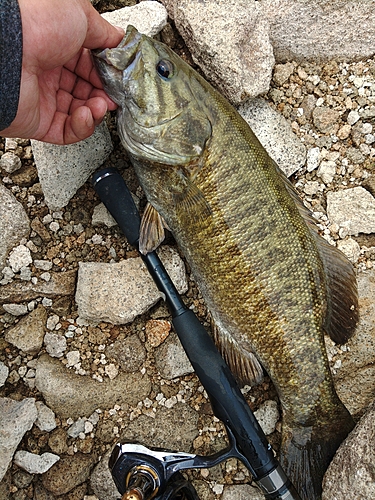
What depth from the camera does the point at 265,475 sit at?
9.78 feet

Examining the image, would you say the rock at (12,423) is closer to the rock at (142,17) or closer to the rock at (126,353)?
the rock at (126,353)

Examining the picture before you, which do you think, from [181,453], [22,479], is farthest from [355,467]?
[22,479]

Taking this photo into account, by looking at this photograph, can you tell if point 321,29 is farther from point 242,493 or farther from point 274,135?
point 242,493

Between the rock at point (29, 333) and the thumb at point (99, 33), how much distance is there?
5.28 ft

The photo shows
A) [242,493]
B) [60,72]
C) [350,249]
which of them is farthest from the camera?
[350,249]

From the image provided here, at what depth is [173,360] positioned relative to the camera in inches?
136

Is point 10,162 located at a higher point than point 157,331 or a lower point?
higher

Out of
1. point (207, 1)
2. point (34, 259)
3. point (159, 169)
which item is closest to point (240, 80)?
point (207, 1)

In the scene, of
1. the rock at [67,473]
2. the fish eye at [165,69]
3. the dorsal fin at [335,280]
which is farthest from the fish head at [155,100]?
the rock at [67,473]

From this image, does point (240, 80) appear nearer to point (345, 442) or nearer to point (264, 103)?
point (264, 103)

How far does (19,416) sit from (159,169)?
1700mm

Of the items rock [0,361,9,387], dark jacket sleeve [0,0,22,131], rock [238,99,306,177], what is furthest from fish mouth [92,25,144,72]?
rock [0,361,9,387]

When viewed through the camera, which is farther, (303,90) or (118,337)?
(303,90)

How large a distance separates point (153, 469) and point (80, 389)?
0.77 meters
